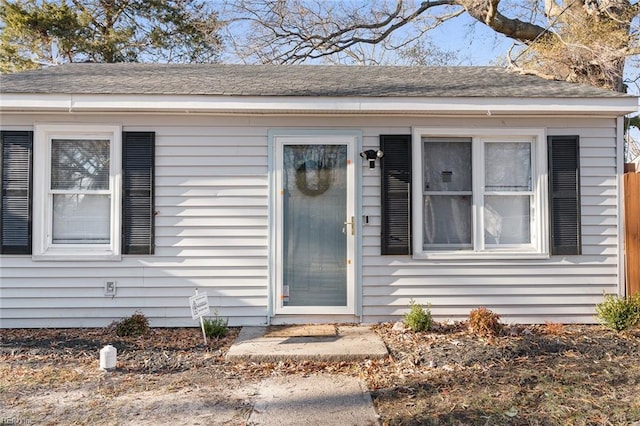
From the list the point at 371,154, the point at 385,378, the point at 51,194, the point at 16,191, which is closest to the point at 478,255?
the point at 371,154

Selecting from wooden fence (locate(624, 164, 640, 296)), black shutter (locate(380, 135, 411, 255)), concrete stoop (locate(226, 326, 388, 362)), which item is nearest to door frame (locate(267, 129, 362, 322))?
black shutter (locate(380, 135, 411, 255))

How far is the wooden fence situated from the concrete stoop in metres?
2.98

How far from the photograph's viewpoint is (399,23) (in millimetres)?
12242

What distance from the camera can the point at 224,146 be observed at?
199 inches

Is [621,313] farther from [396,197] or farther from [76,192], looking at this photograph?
[76,192]

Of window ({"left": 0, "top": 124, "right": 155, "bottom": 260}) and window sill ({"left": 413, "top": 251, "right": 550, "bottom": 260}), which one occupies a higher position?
window ({"left": 0, "top": 124, "right": 155, "bottom": 260})

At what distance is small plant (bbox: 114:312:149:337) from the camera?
462 cm

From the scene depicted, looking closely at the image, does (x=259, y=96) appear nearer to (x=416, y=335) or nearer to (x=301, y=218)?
(x=301, y=218)

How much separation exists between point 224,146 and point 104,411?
2910 mm

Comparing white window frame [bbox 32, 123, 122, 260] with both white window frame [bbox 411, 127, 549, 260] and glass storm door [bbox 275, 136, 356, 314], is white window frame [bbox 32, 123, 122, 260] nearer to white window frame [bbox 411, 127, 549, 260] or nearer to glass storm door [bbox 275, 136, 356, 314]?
glass storm door [bbox 275, 136, 356, 314]

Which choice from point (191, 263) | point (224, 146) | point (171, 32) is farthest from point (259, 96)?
point (171, 32)

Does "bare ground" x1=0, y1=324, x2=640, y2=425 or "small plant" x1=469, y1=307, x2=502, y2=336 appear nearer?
"bare ground" x1=0, y1=324, x2=640, y2=425

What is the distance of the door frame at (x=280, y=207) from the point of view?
5035 millimetres

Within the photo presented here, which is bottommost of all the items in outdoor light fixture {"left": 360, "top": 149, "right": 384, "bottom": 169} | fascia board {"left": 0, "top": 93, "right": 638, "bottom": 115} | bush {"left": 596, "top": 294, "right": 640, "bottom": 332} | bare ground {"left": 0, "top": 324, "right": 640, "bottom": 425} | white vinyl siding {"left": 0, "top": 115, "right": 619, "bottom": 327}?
bare ground {"left": 0, "top": 324, "right": 640, "bottom": 425}
